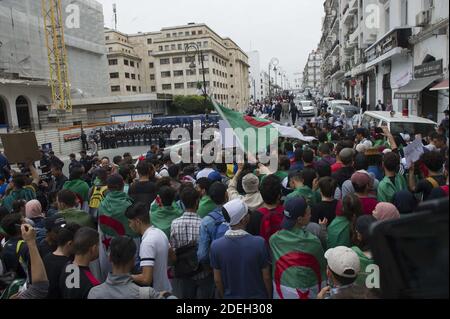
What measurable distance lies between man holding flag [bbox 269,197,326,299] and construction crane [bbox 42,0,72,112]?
126 ft

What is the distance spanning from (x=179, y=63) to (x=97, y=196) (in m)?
75.3

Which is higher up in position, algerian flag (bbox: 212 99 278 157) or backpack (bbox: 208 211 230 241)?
algerian flag (bbox: 212 99 278 157)

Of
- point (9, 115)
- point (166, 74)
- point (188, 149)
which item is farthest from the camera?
point (166, 74)

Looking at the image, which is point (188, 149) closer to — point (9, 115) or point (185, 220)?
point (185, 220)

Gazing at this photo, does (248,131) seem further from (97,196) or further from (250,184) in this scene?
(250,184)

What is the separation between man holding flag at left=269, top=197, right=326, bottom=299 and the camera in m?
2.93

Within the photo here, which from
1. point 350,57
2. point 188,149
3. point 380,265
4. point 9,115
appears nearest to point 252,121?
point 188,149

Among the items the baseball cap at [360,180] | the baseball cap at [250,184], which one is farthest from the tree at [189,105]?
the baseball cap at [360,180]

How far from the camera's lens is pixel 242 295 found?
3.04 metres

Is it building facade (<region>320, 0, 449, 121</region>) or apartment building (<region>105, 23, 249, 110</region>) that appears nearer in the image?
building facade (<region>320, 0, 449, 121</region>)

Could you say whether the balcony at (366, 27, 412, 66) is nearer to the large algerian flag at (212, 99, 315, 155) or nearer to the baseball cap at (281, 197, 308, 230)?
the large algerian flag at (212, 99, 315, 155)

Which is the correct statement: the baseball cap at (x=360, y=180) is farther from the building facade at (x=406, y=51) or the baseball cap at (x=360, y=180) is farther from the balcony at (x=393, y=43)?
the balcony at (x=393, y=43)

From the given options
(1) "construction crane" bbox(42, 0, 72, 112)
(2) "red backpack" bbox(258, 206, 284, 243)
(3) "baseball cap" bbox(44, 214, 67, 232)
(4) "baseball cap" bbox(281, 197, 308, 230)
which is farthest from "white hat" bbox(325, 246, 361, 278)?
(1) "construction crane" bbox(42, 0, 72, 112)
